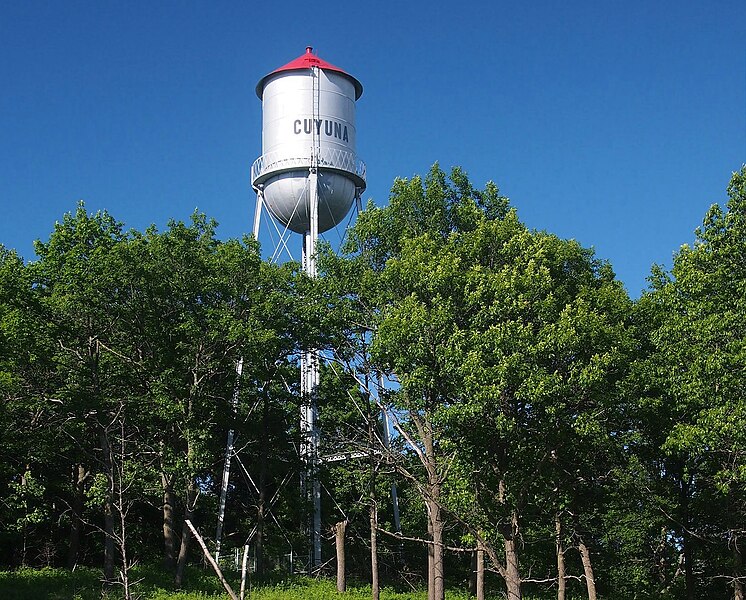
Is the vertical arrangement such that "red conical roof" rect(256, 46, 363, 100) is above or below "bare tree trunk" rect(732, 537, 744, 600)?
above

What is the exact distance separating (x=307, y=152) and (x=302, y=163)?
1.90 feet

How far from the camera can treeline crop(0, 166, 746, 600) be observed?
23.0 m

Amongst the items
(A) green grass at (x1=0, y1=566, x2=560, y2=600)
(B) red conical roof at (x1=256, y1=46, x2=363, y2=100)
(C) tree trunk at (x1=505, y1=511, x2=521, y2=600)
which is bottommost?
(A) green grass at (x1=0, y1=566, x2=560, y2=600)

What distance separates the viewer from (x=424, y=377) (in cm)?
2338

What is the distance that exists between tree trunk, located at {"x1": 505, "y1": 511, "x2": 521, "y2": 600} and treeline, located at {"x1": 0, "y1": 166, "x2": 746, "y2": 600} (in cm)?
9

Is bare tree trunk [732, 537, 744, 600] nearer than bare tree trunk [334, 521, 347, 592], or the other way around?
bare tree trunk [732, 537, 744, 600]

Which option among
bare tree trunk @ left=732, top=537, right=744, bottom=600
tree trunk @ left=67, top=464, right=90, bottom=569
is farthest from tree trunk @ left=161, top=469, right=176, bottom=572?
bare tree trunk @ left=732, top=537, right=744, bottom=600

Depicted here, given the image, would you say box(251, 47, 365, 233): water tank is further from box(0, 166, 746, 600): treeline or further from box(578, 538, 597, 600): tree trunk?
box(578, 538, 597, 600): tree trunk

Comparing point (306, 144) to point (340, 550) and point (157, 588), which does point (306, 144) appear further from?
point (157, 588)

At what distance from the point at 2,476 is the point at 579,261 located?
2236 centimetres

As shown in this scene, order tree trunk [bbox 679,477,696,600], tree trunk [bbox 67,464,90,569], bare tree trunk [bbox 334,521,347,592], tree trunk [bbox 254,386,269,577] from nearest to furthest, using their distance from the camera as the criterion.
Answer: tree trunk [bbox 679,477,696,600] → bare tree trunk [bbox 334,521,347,592] → tree trunk [bbox 67,464,90,569] → tree trunk [bbox 254,386,269,577]

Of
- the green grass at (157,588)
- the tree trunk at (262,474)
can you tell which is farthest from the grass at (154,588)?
the tree trunk at (262,474)

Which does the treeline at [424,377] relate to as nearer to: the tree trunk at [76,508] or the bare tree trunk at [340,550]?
the tree trunk at [76,508]

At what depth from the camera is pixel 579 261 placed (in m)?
28.3
